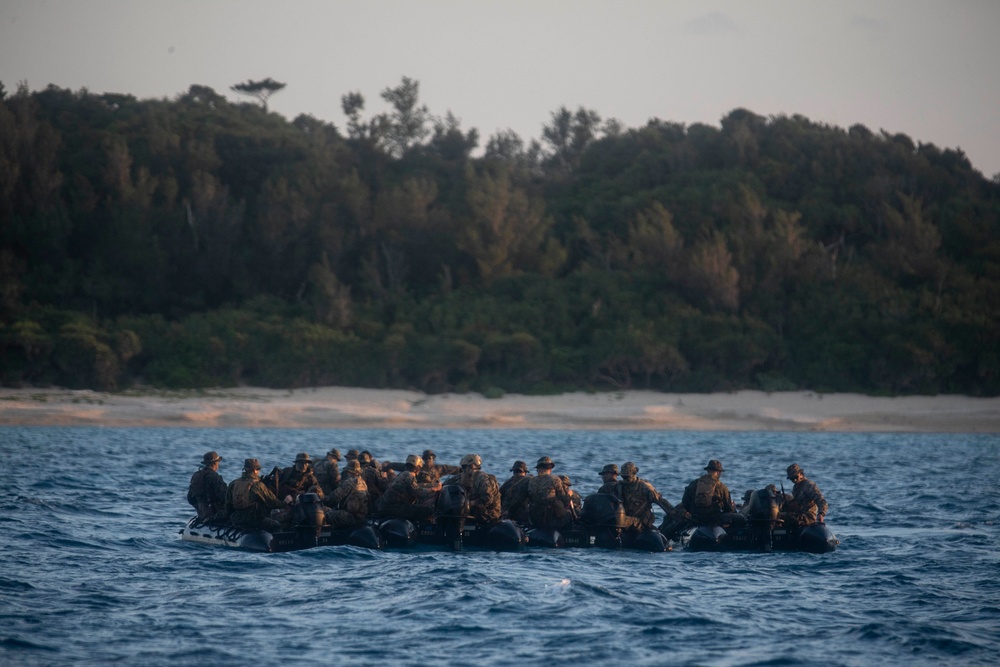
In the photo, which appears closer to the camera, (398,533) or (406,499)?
(398,533)

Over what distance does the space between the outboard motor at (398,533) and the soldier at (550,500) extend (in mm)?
2262

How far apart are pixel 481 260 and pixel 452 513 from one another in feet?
147

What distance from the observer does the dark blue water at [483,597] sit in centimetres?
1407

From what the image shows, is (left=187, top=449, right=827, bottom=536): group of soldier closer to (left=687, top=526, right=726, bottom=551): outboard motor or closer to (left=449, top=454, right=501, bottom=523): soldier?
(left=449, top=454, right=501, bottom=523): soldier

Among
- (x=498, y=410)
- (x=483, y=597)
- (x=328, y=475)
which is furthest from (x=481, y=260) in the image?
(x=483, y=597)

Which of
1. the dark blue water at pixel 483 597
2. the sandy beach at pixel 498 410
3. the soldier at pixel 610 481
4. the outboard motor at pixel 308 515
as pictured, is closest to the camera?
the dark blue water at pixel 483 597

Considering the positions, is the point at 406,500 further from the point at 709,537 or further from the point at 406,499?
the point at 709,537

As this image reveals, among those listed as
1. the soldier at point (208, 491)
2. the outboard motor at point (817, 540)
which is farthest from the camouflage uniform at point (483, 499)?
the outboard motor at point (817, 540)

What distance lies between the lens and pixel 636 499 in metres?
20.8

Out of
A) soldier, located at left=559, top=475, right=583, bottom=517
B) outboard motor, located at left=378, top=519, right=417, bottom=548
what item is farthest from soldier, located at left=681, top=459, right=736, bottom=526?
outboard motor, located at left=378, top=519, right=417, bottom=548

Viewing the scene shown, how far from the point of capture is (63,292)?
2388 inches

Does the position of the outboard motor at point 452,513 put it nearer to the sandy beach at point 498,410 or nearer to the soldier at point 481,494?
the soldier at point 481,494

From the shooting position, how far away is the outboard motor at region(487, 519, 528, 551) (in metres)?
20.6

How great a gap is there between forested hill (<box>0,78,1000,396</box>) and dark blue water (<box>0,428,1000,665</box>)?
90.4 feet
